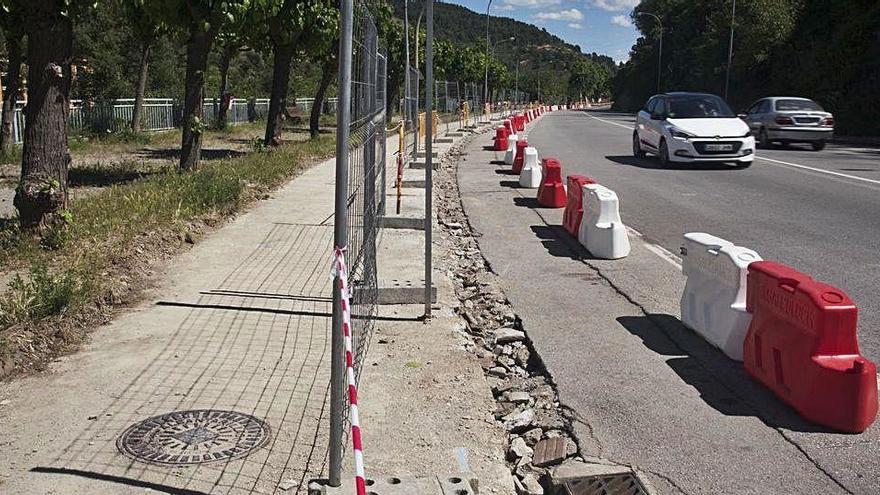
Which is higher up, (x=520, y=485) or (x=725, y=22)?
(x=725, y=22)

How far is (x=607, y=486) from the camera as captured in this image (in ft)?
14.0

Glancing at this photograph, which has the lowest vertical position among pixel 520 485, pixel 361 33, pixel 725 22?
pixel 520 485

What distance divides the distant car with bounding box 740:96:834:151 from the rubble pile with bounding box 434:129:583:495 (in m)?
18.9

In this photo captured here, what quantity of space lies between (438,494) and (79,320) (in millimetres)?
3896

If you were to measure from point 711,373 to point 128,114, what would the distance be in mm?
28029

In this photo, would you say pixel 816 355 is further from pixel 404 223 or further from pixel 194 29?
pixel 194 29

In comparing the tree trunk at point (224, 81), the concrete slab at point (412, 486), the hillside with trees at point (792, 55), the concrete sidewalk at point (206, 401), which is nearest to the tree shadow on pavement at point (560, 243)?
the concrete sidewalk at point (206, 401)

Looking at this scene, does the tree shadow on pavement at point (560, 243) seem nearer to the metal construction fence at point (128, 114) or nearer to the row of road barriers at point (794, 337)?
the row of road barriers at point (794, 337)

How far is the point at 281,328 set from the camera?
22.4 feet

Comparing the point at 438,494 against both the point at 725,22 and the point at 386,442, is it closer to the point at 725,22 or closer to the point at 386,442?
the point at 386,442

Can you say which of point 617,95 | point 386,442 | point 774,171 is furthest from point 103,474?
point 617,95

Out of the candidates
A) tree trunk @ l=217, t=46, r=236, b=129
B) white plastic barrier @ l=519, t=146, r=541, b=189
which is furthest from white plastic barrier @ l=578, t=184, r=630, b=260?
tree trunk @ l=217, t=46, r=236, b=129

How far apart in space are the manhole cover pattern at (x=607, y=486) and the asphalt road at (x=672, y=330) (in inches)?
4.7

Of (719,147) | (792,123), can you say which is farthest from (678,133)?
(792,123)
